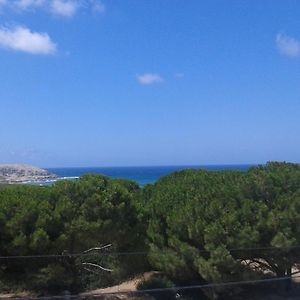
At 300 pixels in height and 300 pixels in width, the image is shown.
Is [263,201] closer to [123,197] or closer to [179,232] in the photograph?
[179,232]

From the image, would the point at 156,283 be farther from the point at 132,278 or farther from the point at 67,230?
the point at 67,230

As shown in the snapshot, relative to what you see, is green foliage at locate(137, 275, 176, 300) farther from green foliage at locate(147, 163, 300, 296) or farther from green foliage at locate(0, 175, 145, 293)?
green foliage at locate(0, 175, 145, 293)

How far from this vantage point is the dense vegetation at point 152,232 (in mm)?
9383

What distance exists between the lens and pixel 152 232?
10773 mm

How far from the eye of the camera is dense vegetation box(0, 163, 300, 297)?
9383 millimetres

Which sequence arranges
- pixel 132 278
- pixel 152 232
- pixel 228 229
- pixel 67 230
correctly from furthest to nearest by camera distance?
pixel 152 232
pixel 132 278
pixel 228 229
pixel 67 230

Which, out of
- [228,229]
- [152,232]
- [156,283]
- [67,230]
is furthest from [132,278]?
[228,229]

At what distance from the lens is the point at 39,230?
9117 millimetres

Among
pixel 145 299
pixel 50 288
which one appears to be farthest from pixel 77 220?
pixel 145 299

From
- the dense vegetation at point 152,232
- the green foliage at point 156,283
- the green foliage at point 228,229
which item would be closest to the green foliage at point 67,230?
the dense vegetation at point 152,232

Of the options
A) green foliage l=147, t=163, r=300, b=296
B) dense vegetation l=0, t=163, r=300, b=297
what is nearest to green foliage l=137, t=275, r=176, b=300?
dense vegetation l=0, t=163, r=300, b=297

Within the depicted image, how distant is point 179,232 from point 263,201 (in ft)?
5.88

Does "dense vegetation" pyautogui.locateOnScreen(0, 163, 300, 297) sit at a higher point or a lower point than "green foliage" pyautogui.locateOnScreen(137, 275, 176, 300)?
higher

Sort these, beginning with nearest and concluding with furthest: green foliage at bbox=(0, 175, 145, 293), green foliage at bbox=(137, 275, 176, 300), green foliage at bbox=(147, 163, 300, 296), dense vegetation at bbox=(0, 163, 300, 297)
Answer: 1. green foliage at bbox=(0, 175, 145, 293)
2. dense vegetation at bbox=(0, 163, 300, 297)
3. green foliage at bbox=(147, 163, 300, 296)
4. green foliage at bbox=(137, 275, 176, 300)
